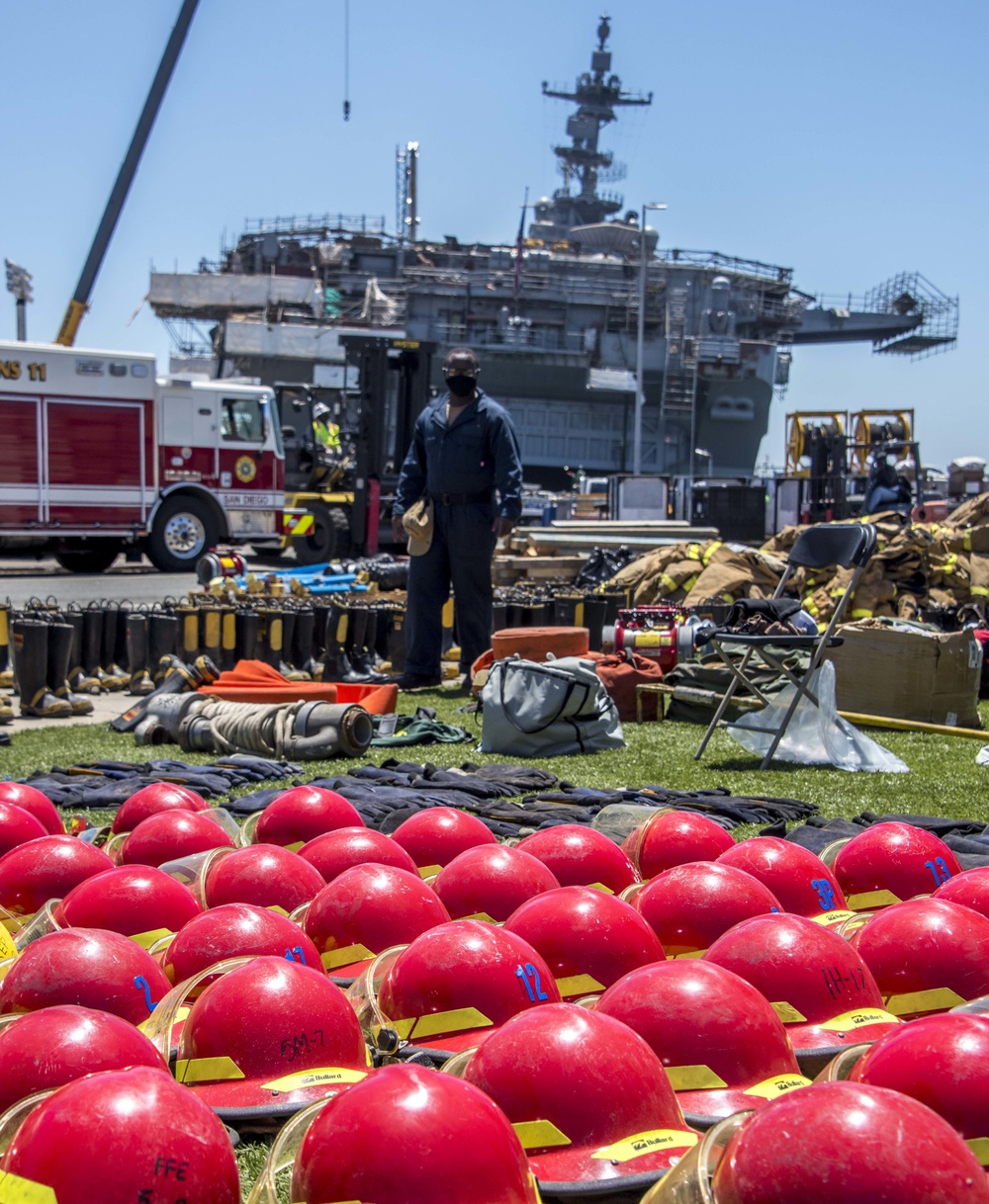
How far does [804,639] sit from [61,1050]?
501cm

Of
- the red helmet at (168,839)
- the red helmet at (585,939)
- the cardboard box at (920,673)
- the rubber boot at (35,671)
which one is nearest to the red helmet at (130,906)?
the red helmet at (168,839)

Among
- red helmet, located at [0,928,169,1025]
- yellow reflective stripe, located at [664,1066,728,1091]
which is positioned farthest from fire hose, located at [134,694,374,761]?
yellow reflective stripe, located at [664,1066,728,1091]

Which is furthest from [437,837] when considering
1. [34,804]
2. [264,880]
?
[34,804]

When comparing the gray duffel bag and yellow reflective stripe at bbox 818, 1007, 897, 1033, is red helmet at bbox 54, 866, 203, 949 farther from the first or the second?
the gray duffel bag

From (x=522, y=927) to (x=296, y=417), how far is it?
79.5 ft

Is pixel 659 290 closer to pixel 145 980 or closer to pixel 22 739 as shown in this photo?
pixel 22 739

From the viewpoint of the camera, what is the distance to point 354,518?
20.7m

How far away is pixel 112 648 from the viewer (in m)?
10.1

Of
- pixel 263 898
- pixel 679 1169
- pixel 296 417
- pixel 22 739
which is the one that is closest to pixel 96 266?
pixel 296 417

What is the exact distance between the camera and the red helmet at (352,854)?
4113 millimetres

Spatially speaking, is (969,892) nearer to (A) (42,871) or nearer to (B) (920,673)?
(A) (42,871)

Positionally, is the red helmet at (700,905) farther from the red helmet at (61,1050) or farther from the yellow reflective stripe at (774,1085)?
the red helmet at (61,1050)

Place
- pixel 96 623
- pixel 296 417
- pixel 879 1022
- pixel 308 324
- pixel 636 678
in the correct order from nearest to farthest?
1. pixel 879 1022
2. pixel 636 678
3. pixel 96 623
4. pixel 296 417
5. pixel 308 324

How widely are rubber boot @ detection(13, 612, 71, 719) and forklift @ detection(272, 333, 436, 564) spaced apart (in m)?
10.3
